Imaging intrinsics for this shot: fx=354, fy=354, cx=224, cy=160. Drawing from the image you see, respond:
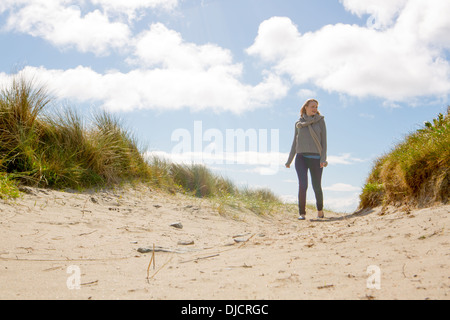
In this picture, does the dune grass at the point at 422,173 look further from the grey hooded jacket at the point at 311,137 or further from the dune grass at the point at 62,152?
the dune grass at the point at 62,152

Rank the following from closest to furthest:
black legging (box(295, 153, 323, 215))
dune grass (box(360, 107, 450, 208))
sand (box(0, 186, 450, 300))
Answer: sand (box(0, 186, 450, 300))
dune grass (box(360, 107, 450, 208))
black legging (box(295, 153, 323, 215))

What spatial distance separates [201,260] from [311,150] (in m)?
4.18

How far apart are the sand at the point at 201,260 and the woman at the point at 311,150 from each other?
7.69ft

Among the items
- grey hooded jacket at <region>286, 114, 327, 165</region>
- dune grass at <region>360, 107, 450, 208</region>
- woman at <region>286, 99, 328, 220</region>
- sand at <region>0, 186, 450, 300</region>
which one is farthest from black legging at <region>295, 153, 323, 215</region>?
sand at <region>0, 186, 450, 300</region>

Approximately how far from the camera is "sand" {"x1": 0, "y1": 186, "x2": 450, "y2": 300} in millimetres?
2152

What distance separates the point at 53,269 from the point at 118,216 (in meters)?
2.42

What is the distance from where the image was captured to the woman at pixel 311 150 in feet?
21.9

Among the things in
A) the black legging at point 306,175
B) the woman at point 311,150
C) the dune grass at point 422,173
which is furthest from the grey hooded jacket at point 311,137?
the dune grass at point 422,173

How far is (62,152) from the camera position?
6.62 m

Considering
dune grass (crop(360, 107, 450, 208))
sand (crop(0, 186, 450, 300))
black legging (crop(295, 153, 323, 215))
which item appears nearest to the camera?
sand (crop(0, 186, 450, 300))

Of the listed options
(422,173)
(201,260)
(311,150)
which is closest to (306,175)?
(311,150)

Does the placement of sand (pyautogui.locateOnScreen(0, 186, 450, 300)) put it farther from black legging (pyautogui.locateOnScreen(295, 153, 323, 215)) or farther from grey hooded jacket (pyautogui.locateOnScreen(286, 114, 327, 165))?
grey hooded jacket (pyautogui.locateOnScreen(286, 114, 327, 165))

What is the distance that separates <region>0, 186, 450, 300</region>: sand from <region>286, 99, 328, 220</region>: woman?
2.34 m
